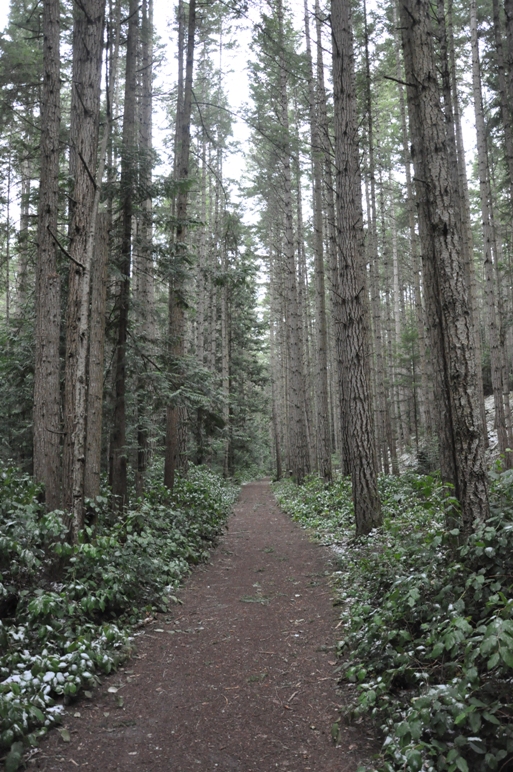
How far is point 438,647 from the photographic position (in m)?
2.77

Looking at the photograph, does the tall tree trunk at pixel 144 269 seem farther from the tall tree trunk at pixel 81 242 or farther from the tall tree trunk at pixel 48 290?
the tall tree trunk at pixel 81 242

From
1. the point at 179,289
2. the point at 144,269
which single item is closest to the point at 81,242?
the point at 179,289

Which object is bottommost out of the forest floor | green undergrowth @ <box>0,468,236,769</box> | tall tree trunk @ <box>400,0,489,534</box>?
the forest floor

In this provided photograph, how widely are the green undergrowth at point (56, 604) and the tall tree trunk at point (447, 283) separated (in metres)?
3.41

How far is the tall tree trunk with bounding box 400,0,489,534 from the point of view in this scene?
4.32 metres

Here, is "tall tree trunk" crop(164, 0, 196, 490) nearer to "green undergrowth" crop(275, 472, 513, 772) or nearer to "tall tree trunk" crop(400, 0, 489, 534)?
"green undergrowth" crop(275, 472, 513, 772)

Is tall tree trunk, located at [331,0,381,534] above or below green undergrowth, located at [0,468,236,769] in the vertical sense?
above

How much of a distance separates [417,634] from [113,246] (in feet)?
26.9

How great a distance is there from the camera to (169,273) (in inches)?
366

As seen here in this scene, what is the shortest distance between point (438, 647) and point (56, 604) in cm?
318

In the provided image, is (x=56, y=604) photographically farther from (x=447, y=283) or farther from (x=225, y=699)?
(x=447, y=283)

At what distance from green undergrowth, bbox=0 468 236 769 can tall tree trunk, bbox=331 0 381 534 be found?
3.18m

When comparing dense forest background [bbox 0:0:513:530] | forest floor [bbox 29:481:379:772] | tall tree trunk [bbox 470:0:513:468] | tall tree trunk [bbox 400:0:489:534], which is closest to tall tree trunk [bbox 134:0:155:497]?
dense forest background [bbox 0:0:513:530]

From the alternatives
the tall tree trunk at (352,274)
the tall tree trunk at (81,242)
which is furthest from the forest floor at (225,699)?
the tall tree trunk at (352,274)
